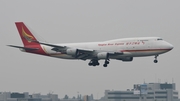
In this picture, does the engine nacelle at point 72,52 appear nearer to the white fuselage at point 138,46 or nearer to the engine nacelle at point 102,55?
the engine nacelle at point 102,55

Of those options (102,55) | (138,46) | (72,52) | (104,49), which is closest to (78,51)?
(72,52)

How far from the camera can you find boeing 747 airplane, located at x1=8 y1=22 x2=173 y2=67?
120688 mm

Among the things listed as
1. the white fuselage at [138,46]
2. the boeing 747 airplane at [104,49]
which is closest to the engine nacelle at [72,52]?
the boeing 747 airplane at [104,49]

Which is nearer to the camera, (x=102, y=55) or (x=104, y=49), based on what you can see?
(x=102, y=55)

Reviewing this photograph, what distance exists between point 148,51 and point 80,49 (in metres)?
15.3

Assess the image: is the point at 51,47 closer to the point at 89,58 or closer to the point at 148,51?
the point at 89,58

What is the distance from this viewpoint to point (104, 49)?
4902 inches

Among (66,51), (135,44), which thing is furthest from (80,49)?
(135,44)

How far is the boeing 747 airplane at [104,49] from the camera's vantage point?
396ft

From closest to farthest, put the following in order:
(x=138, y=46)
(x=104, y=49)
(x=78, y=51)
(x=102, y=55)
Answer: (x=138, y=46)
(x=102, y=55)
(x=104, y=49)
(x=78, y=51)

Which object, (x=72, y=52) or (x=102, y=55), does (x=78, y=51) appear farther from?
(x=102, y=55)

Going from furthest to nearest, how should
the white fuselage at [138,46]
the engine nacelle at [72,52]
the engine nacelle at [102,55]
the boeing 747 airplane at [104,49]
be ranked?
the engine nacelle at [72,52], the engine nacelle at [102,55], the boeing 747 airplane at [104,49], the white fuselage at [138,46]

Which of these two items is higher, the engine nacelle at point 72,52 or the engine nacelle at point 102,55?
the engine nacelle at point 72,52

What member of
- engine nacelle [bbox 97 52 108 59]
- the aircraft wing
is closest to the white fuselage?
engine nacelle [bbox 97 52 108 59]
